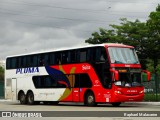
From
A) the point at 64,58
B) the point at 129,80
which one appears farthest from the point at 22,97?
the point at 129,80

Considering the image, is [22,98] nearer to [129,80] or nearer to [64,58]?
[64,58]

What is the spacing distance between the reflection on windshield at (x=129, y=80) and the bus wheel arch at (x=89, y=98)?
2.14 m

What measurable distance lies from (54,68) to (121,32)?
30.1 m

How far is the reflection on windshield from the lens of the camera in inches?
1085

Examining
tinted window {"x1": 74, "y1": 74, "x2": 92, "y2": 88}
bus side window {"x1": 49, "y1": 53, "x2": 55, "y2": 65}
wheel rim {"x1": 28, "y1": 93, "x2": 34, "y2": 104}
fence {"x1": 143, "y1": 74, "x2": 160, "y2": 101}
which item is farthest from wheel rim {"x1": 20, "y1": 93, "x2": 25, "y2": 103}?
fence {"x1": 143, "y1": 74, "x2": 160, "y2": 101}

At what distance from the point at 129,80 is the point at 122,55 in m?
1.71

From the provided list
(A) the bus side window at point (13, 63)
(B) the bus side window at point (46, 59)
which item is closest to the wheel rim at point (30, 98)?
(A) the bus side window at point (13, 63)

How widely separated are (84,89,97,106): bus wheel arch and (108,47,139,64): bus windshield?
2.80 metres

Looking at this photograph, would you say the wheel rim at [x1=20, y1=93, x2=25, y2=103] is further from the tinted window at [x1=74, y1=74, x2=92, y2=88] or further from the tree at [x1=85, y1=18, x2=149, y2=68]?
the tree at [x1=85, y1=18, x2=149, y2=68]

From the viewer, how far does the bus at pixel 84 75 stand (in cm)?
2756

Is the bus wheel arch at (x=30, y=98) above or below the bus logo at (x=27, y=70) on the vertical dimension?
below

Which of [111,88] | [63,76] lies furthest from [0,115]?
[63,76]

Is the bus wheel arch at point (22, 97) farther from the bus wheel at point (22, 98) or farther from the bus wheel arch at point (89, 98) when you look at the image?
the bus wheel arch at point (89, 98)

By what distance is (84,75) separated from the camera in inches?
1145
